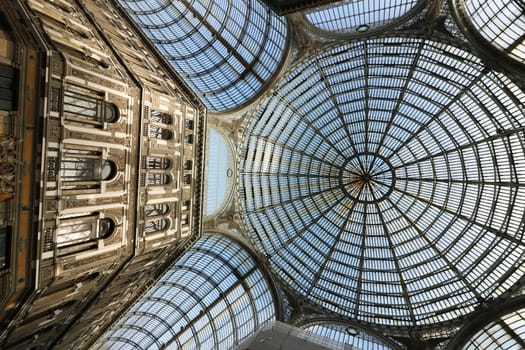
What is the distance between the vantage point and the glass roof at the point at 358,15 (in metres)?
32.7

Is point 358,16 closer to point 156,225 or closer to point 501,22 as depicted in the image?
point 501,22

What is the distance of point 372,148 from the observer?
1885 inches

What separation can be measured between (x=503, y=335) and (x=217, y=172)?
112 ft

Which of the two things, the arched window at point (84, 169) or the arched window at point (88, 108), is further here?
the arched window at point (88, 108)

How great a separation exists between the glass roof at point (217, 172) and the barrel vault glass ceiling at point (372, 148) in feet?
1.30

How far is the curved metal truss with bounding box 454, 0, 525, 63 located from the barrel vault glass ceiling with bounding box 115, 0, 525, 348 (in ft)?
0.33

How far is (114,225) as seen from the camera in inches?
899

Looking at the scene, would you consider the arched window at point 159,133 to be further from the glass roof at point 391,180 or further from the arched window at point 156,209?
the glass roof at point 391,180

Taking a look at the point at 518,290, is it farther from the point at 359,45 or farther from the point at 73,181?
the point at 73,181

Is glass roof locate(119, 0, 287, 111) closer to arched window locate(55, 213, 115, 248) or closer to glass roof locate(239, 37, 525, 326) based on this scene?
glass roof locate(239, 37, 525, 326)

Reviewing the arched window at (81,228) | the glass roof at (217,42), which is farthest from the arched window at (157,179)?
the glass roof at (217,42)

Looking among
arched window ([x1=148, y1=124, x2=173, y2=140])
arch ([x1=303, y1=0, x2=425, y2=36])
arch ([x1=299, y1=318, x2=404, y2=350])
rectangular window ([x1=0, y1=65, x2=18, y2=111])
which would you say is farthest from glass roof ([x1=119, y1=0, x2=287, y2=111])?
arch ([x1=299, y1=318, x2=404, y2=350])

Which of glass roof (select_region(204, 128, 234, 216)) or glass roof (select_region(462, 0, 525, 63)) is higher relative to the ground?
glass roof (select_region(462, 0, 525, 63))

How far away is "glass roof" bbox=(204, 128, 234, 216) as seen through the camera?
38.1m
